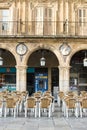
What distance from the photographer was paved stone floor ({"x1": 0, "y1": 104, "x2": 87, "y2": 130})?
13.1 meters

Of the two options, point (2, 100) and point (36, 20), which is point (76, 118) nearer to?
point (2, 100)

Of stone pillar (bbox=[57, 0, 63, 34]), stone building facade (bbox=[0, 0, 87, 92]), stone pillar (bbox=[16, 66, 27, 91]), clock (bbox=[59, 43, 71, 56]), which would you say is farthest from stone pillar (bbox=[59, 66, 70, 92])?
stone pillar (bbox=[57, 0, 63, 34])

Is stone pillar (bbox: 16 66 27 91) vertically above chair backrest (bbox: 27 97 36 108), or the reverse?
stone pillar (bbox: 16 66 27 91)

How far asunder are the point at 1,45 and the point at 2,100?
26.9ft

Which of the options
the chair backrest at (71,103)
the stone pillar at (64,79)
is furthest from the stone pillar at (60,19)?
the chair backrest at (71,103)

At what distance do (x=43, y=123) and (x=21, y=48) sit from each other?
35.7ft

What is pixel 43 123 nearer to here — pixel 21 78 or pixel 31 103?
pixel 31 103

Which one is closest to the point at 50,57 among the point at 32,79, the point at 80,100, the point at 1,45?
the point at 32,79

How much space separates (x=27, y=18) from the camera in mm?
25422

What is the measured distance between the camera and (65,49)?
24.4 meters

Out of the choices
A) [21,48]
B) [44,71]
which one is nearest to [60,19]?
[21,48]

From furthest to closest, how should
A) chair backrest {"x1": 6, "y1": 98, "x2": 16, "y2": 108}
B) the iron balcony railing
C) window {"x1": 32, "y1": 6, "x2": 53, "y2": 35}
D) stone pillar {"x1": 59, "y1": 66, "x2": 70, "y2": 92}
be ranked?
window {"x1": 32, "y1": 6, "x2": 53, "y2": 35}, the iron balcony railing, stone pillar {"x1": 59, "y1": 66, "x2": 70, "y2": 92}, chair backrest {"x1": 6, "y1": 98, "x2": 16, "y2": 108}

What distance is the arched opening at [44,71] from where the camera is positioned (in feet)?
88.0

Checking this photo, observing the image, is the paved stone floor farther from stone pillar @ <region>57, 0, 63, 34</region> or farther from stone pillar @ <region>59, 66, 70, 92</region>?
stone pillar @ <region>57, 0, 63, 34</region>
